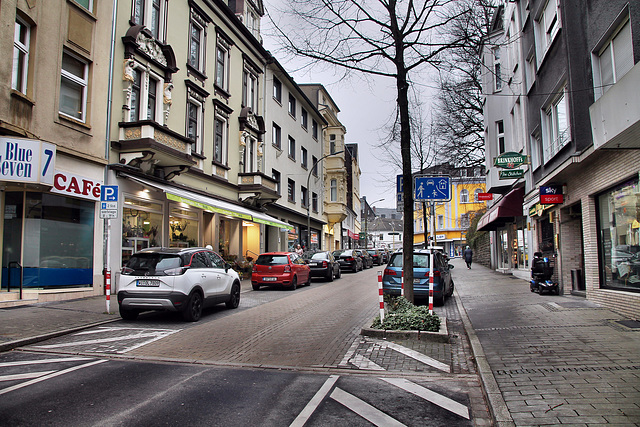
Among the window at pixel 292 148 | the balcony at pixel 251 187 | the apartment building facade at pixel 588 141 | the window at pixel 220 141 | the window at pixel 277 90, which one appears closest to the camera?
the apartment building facade at pixel 588 141

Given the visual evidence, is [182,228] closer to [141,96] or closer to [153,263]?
[141,96]

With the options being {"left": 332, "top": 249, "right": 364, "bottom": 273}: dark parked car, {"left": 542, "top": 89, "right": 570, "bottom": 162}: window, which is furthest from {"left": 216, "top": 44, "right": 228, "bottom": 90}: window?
{"left": 542, "top": 89, "right": 570, "bottom": 162}: window

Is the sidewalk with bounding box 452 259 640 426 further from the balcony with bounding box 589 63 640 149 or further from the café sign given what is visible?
the café sign

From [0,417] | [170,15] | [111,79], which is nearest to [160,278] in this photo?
[0,417]

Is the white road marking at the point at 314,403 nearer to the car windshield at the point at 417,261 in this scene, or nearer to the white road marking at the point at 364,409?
the white road marking at the point at 364,409

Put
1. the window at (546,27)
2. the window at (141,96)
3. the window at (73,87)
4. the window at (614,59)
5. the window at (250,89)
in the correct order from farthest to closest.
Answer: the window at (250,89) < the window at (141,96) < the window at (546,27) < the window at (73,87) < the window at (614,59)

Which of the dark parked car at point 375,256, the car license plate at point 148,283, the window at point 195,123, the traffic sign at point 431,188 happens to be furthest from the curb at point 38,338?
the dark parked car at point 375,256

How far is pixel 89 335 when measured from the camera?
28.8 ft

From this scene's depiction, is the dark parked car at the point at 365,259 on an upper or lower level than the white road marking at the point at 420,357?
upper

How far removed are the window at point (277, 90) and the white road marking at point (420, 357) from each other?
82.7 ft

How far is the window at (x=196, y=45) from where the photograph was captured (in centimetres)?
2048

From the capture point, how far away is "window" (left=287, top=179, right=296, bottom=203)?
33.1m

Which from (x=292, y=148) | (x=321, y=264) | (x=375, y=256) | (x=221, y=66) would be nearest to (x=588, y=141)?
(x=321, y=264)

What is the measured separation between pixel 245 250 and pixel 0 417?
2188cm
